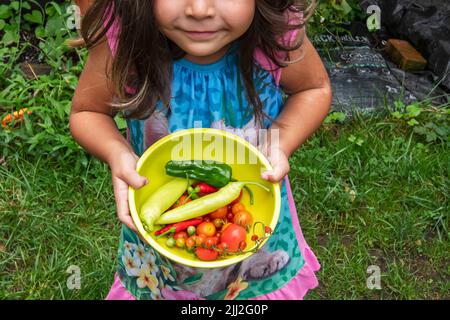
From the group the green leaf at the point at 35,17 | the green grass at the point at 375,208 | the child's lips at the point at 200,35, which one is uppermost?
the child's lips at the point at 200,35

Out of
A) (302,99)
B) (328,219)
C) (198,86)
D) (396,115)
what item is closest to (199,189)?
(198,86)

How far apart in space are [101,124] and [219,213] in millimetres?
369

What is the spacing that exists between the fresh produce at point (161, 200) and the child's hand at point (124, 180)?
3 cm

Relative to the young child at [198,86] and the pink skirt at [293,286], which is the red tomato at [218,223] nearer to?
the young child at [198,86]

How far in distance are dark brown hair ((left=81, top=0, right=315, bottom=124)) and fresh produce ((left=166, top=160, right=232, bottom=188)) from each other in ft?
0.48

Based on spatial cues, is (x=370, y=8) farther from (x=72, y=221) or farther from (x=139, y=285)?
(x=139, y=285)

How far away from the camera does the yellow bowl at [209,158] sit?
1.58 metres

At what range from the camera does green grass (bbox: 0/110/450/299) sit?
2.54 m

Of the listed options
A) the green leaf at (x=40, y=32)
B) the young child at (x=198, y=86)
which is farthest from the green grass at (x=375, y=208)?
the green leaf at (x=40, y=32)

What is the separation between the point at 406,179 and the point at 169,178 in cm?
156

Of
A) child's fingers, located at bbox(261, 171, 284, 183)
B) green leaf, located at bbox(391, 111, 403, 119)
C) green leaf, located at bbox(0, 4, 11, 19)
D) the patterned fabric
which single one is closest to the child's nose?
the patterned fabric

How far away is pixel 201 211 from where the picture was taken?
1629 mm
